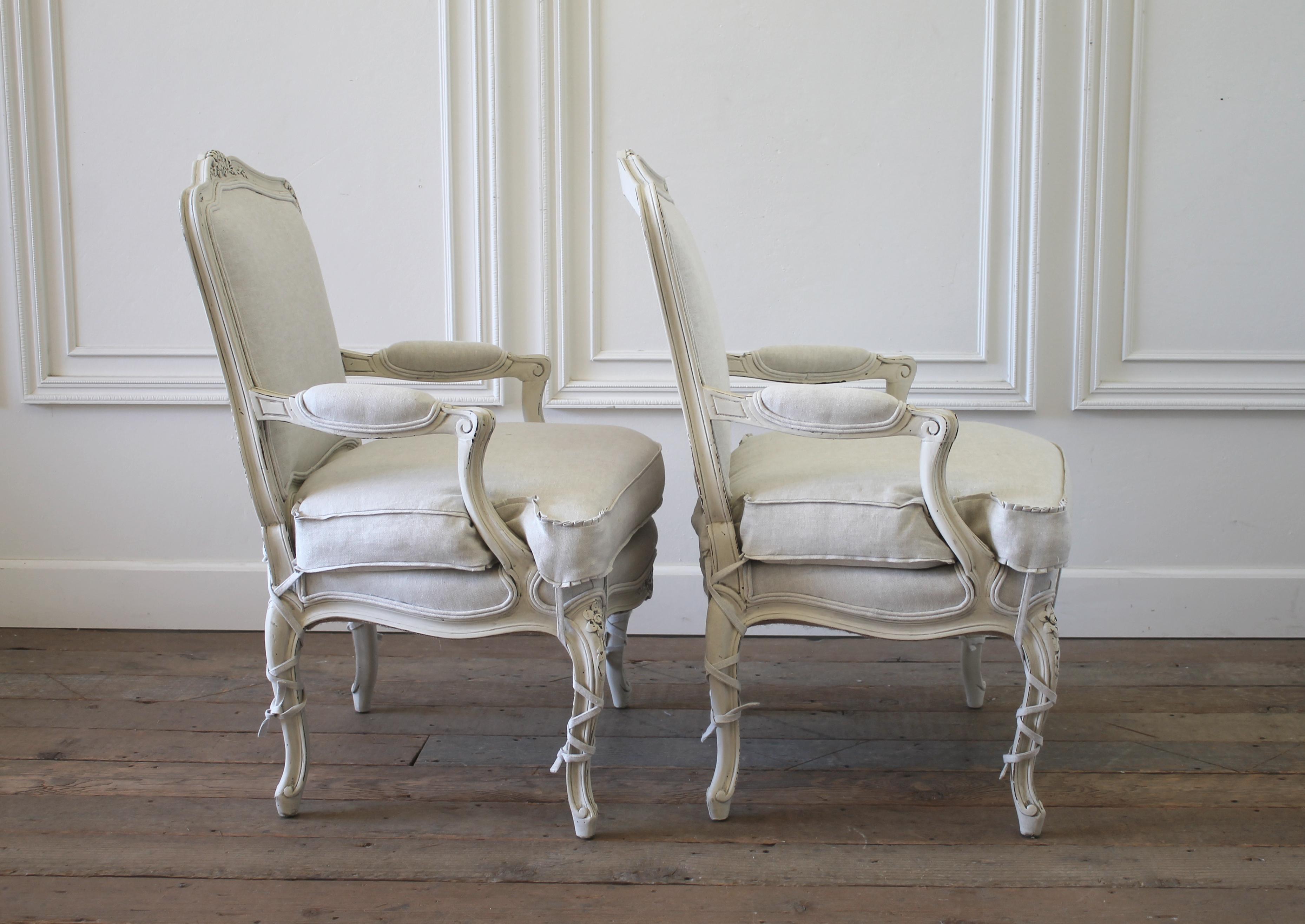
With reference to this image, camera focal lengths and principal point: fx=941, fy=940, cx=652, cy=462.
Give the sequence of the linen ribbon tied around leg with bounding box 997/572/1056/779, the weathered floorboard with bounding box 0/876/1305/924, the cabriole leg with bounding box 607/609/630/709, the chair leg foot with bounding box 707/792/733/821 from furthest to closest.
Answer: the cabriole leg with bounding box 607/609/630/709 → the chair leg foot with bounding box 707/792/733/821 → the linen ribbon tied around leg with bounding box 997/572/1056/779 → the weathered floorboard with bounding box 0/876/1305/924

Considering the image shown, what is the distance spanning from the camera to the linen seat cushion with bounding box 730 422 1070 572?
1.26m

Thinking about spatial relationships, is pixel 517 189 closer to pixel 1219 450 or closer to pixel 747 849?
pixel 747 849

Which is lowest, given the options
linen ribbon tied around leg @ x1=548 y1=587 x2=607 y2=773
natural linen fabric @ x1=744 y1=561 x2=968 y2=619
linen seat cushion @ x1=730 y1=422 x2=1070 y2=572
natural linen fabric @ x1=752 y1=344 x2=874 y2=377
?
linen ribbon tied around leg @ x1=548 y1=587 x2=607 y2=773

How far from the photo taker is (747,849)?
4.43 feet

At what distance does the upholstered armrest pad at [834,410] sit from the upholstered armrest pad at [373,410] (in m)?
0.46

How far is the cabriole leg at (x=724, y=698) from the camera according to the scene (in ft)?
4.50

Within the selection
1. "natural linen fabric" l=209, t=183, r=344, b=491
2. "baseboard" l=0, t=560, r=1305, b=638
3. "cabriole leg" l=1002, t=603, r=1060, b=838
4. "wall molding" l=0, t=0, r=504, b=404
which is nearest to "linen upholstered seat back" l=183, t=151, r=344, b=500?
"natural linen fabric" l=209, t=183, r=344, b=491

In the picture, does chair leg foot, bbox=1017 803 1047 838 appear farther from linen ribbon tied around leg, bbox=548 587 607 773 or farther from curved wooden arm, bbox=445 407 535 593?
curved wooden arm, bbox=445 407 535 593

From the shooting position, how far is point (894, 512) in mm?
1287

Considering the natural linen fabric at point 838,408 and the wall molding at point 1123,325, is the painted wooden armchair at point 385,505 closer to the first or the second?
the natural linen fabric at point 838,408

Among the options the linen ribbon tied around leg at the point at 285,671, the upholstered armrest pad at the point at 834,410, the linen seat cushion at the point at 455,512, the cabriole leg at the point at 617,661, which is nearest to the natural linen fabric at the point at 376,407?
the linen seat cushion at the point at 455,512

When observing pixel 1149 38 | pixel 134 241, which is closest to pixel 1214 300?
pixel 1149 38

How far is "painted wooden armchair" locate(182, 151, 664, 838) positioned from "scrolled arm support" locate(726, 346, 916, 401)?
427 mm

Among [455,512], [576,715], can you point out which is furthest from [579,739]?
[455,512]
